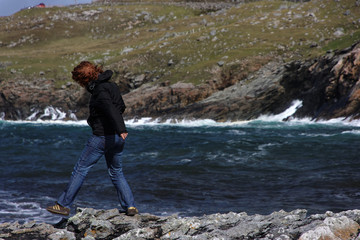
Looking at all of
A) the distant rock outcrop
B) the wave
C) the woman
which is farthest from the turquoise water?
the distant rock outcrop

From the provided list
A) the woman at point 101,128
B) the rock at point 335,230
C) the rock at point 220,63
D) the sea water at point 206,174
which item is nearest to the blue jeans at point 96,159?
the woman at point 101,128

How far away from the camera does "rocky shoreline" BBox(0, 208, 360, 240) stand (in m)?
5.38

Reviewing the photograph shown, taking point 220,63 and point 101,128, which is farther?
point 220,63

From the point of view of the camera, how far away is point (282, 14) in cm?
6556

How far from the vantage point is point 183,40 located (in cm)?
6184

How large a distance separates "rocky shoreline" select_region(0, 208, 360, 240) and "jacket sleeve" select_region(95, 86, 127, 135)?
158 centimetres

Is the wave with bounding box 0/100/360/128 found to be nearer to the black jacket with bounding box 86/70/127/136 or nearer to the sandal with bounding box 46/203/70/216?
the black jacket with bounding box 86/70/127/136

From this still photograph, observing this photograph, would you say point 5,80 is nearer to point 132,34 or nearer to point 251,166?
point 132,34

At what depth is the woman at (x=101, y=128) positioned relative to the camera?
7.07m

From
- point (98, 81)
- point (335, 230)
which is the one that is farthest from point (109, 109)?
point (335, 230)

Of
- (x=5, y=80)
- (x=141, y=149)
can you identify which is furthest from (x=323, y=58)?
(x=5, y=80)

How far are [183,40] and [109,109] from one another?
55986 millimetres

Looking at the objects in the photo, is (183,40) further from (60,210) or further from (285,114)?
(60,210)

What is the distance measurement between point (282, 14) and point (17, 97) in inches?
1574
